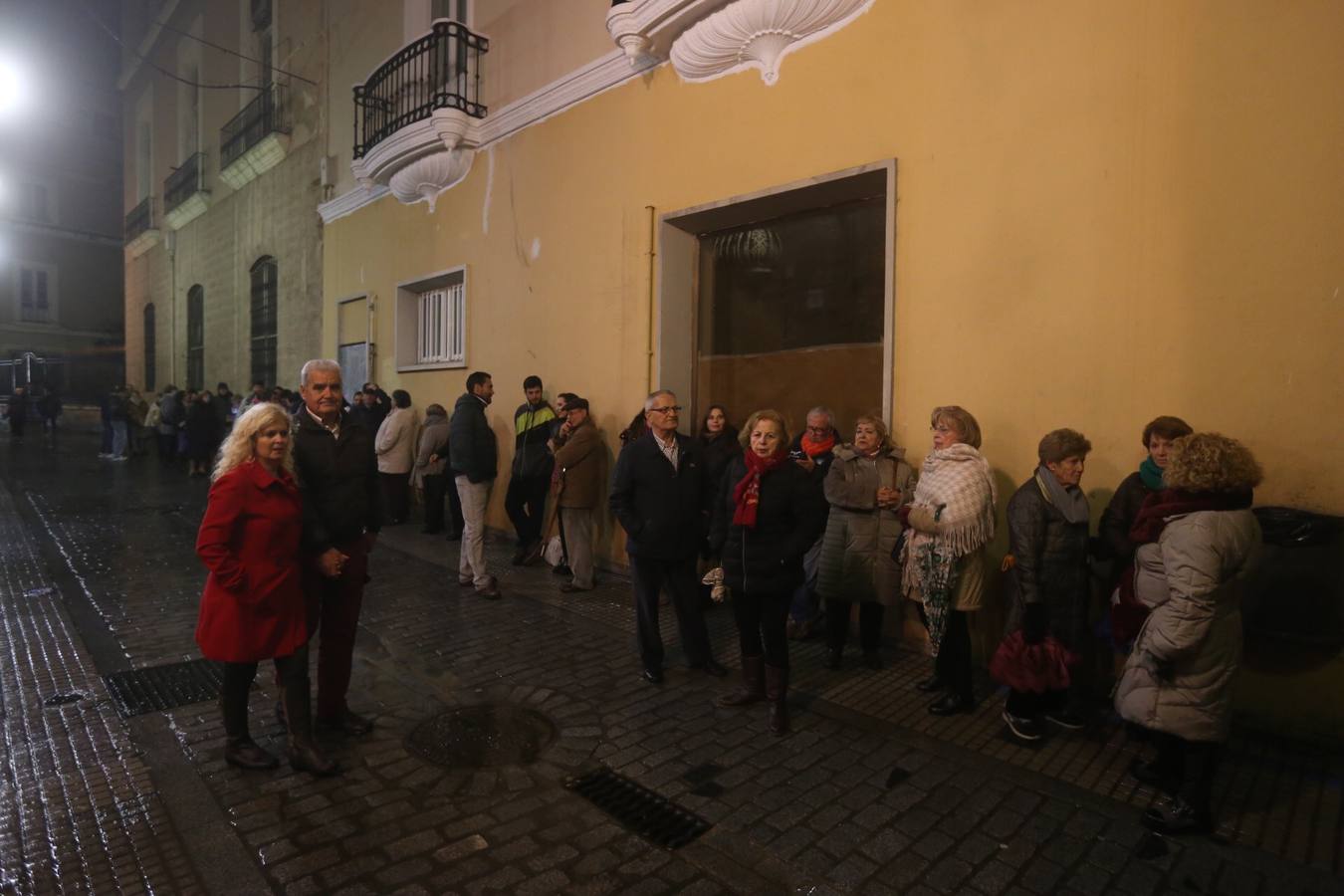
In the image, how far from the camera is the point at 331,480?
382 centimetres

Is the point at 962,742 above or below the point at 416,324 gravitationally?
below

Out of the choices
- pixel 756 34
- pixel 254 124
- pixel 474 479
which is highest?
pixel 254 124

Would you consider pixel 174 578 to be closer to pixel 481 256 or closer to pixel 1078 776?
pixel 481 256

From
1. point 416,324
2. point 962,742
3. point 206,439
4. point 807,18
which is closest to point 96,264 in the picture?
point 206,439

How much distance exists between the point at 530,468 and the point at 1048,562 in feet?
17.2

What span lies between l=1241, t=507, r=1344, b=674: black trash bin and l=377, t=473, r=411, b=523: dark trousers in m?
9.04

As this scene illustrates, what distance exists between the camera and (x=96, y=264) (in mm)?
39188

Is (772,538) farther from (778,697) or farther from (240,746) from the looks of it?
(240,746)

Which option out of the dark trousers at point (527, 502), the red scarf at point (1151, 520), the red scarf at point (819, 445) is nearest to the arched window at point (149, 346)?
the dark trousers at point (527, 502)

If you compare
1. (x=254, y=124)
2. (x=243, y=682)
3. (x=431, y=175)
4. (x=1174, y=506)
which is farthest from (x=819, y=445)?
(x=254, y=124)

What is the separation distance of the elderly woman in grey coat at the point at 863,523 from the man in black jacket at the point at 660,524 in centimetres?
88

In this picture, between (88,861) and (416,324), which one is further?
(416,324)

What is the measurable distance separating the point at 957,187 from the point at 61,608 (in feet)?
25.2

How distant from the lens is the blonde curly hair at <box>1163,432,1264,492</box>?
297cm
